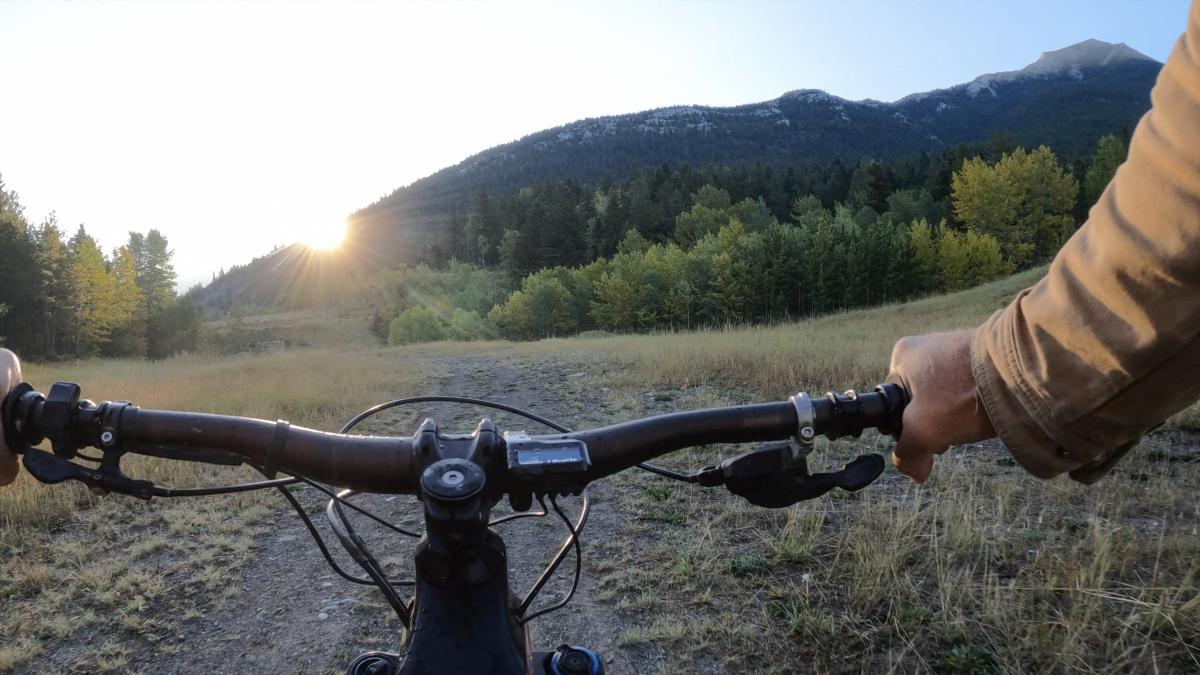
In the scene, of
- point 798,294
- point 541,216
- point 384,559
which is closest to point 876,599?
point 384,559

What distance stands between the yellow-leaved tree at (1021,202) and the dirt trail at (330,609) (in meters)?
60.9

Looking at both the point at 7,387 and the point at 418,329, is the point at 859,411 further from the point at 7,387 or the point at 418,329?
the point at 418,329

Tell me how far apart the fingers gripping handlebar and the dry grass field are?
70.3 inches

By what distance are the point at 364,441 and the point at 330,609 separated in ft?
8.89

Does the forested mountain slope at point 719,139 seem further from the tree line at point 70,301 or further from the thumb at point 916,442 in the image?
the thumb at point 916,442

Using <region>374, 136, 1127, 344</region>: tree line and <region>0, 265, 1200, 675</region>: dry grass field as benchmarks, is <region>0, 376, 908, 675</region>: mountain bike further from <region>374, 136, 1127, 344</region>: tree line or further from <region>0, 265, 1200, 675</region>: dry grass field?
<region>374, 136, 1127, 344</region>: tree line

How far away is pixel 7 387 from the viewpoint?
1177mm

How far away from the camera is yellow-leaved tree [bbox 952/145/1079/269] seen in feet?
176

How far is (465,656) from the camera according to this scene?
37.7 inches

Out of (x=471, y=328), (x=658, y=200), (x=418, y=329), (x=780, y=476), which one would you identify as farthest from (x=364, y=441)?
(x=658, y=200)

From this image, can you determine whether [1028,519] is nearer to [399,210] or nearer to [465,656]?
[465,656]

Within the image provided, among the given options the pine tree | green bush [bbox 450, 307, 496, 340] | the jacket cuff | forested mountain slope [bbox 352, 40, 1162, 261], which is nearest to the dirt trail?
the jacket cuff

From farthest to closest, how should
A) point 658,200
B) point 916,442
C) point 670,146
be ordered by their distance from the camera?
point 670,146 < point 658,200 < point 916,442

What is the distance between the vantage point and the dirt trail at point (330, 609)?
9.49ft
